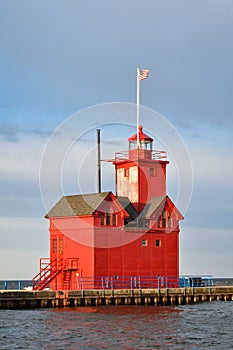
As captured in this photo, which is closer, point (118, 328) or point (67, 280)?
point (118, 328)

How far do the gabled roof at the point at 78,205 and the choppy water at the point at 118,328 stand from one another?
734 centimetres

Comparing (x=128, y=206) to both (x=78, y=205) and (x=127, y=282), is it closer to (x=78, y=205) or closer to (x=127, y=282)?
(x=78, y=205)

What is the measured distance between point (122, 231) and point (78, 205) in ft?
12.1

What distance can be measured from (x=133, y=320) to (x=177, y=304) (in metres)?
10.6

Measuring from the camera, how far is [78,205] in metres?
55.8

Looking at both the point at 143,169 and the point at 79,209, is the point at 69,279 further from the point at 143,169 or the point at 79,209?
the point at 143,169

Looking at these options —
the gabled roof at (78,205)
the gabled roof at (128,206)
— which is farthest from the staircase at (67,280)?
the gabled roof at (128,206)

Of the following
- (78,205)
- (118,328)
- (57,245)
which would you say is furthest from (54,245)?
(118,328)

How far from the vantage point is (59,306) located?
1998 inches

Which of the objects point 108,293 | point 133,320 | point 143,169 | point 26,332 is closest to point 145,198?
point 143,169

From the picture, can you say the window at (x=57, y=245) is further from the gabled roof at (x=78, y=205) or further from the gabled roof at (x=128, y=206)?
the gabled roof at (x=128, y=206)

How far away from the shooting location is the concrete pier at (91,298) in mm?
50344

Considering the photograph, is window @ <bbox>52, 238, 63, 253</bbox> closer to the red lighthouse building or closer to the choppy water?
the red lighthouse building

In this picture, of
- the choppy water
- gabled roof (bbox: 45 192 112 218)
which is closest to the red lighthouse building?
gabled roof (bbox: 45 192 112 218)
